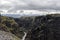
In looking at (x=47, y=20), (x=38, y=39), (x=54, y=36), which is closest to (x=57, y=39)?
(x=54, y=36)

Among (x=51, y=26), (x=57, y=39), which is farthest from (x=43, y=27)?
(x=57, y=39)

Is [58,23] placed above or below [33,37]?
above

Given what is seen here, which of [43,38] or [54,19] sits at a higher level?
[54,19]

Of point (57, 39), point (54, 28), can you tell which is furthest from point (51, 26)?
point (57, 39)

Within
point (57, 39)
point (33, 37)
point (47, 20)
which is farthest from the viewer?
point (47, 20)

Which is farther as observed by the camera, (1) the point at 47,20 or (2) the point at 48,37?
(1) the point at 47,20

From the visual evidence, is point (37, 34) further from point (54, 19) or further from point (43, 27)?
point (54, 19)

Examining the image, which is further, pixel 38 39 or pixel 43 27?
pixel 43 27

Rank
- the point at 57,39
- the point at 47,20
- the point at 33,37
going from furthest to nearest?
the point at 47,20, the point at 33,37, the point at 57,39

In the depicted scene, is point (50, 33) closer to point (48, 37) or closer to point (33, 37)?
point (48, 37)
